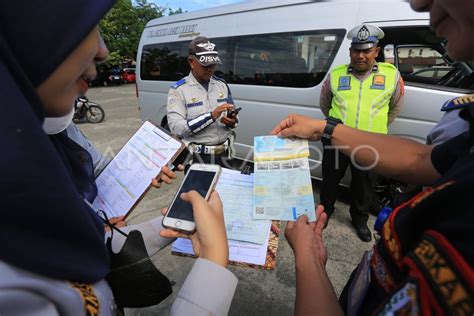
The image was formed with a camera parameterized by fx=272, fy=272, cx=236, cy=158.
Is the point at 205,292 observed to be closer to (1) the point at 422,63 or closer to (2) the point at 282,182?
(2) the point at 282,182

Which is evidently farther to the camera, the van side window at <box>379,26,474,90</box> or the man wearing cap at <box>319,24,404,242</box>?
the van side window at <box>379,26,474,90</box>

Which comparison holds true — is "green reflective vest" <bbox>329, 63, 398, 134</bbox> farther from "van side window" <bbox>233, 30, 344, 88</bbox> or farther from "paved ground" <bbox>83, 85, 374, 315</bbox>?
"paved ground" <bbox>83, 85, 374, 315</bbox>

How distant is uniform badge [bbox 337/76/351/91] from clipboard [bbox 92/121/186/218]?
5.96 feet

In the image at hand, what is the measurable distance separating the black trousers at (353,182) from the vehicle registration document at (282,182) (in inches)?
61.2

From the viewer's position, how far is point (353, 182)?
2.70 metres

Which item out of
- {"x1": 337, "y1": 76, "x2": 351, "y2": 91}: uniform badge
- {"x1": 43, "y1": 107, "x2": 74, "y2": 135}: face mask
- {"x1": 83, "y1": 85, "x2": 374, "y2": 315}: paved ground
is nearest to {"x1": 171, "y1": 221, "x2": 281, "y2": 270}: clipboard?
{"x1": 43, "y1": 107, "x2": 74, "y2": 135}: face mask

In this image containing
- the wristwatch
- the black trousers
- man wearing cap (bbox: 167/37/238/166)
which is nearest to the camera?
the wristwatch

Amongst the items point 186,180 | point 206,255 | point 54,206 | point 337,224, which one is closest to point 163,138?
point 186,180

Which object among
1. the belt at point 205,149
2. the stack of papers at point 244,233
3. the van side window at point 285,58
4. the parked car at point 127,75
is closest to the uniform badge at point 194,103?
the belt at point 205,149

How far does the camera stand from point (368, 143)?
1275 millimetres

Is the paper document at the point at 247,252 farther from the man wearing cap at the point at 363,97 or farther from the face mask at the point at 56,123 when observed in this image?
the man wearing cap at the point at 363,97

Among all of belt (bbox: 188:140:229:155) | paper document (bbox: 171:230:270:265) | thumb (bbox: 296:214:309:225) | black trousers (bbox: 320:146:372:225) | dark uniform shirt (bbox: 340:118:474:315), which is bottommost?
black trousers (bbox: 320:146:372:225)

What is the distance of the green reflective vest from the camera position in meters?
2.42

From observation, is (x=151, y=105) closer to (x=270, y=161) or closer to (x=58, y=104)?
(x=270, y=161)
